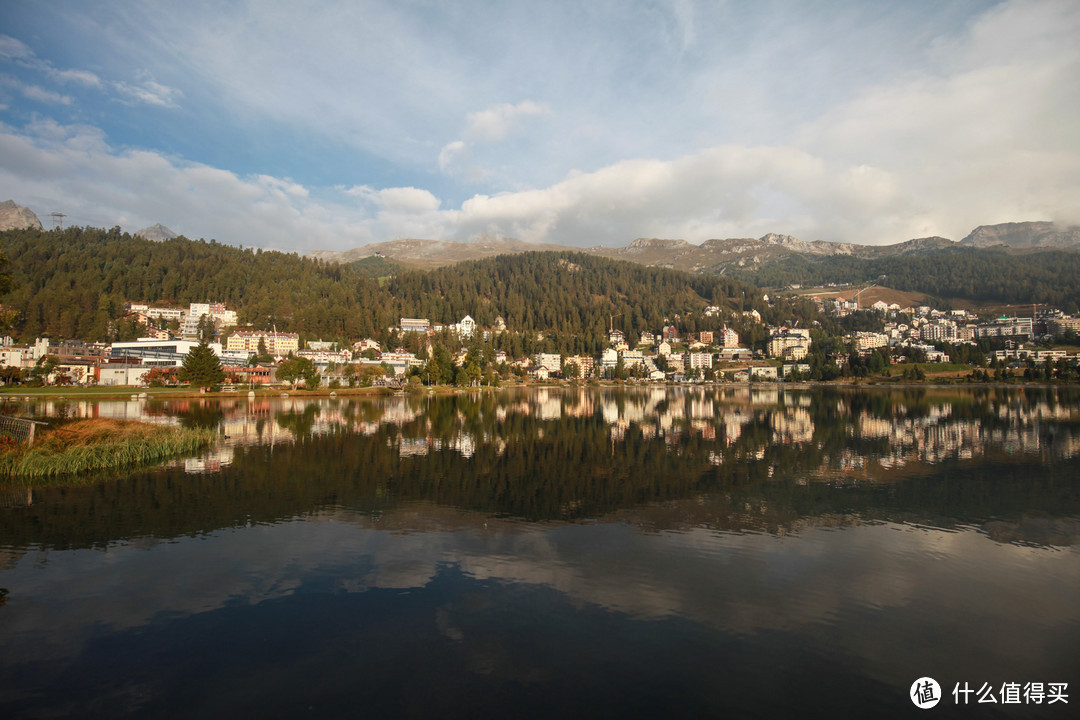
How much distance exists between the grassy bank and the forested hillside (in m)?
109

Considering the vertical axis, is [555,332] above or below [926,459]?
above

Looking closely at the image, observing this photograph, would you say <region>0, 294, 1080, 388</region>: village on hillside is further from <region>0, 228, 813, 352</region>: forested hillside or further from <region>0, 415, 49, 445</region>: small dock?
<region>0, 415, 49, 445</region>: small dock

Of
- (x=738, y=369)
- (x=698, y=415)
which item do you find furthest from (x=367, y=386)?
(x=738, y=369)

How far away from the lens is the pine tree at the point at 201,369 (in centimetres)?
6719

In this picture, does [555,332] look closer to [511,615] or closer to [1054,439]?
[1054,439]

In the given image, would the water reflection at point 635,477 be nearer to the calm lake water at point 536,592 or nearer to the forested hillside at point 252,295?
the calm lake water at point 536,592

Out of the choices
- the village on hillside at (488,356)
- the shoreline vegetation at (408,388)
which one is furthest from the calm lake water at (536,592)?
the village on hillside at (488,356)

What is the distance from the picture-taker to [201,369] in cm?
6725

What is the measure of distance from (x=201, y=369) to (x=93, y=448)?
53.3 meters

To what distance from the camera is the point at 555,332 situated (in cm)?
17638

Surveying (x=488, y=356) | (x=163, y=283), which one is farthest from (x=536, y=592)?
(x=163, y=283)

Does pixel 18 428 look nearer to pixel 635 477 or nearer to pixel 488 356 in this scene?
pixel 635 477

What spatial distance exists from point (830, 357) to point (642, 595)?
509 feet

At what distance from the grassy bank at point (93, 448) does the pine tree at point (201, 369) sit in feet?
154
